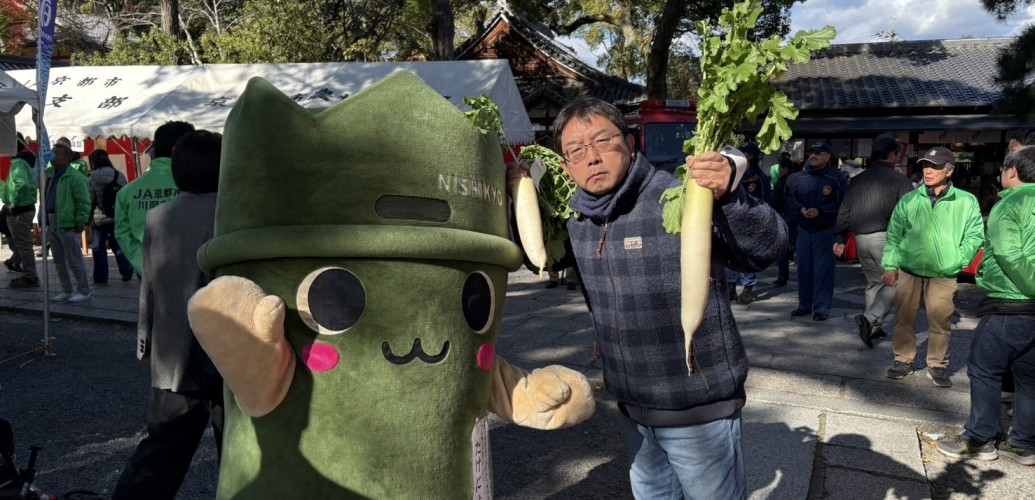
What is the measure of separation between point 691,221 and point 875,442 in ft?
9.98

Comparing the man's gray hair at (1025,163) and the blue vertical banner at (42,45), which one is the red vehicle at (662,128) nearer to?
the man's gray hair at (1025,163)

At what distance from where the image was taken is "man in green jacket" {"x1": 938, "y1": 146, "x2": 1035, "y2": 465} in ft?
12.3

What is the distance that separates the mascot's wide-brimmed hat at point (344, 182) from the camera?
1796mm

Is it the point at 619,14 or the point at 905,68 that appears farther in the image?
the point at 619,14

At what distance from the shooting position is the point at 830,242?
710cm

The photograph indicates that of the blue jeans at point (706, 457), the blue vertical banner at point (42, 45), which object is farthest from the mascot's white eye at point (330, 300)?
the blue vertical banner at point (42, 45)

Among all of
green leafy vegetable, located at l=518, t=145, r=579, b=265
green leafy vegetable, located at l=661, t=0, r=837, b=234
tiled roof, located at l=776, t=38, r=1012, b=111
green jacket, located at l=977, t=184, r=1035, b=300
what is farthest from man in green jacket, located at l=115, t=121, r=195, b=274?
tiled roof, located at l=776, t=38, r=1012, b=111

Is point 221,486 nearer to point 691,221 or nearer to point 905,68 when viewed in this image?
point 691,221

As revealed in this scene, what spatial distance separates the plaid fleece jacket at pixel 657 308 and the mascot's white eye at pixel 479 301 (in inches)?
15.9

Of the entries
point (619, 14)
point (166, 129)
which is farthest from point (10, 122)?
point (619, 14)

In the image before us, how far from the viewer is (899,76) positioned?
62.0 feet

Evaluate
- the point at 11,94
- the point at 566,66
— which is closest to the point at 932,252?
the point at 11,94

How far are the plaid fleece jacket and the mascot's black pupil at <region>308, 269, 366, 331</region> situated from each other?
82cm

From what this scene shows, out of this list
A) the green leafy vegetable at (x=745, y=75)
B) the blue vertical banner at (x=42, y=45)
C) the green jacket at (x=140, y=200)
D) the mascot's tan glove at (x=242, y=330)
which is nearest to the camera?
the mascot's tan glove at (x=242, y=330)
